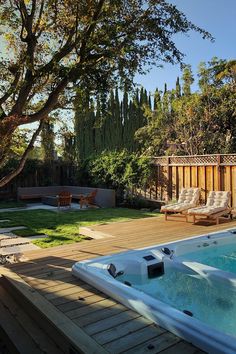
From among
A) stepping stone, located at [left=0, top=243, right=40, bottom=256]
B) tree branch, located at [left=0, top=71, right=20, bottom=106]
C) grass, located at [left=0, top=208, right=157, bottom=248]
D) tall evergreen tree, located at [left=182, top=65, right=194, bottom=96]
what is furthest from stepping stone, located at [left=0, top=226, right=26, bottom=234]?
tall evergreen tree, located at [left=182, top=65, right=194, bottom=96]

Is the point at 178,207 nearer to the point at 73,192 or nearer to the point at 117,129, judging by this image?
the point at 73,192

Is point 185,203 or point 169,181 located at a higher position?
point 169,181

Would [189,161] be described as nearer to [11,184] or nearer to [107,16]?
[107,16]

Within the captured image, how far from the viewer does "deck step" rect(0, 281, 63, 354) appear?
2908 mm

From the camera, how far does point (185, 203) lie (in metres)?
10.2

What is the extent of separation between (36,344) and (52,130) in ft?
12.8

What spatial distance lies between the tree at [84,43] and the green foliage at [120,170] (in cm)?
893

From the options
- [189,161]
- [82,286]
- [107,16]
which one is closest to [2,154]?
[82,286]

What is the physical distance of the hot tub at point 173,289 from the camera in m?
2.86

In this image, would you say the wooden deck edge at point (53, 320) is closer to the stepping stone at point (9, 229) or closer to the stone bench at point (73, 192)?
the stepping stone at point (9, 229)

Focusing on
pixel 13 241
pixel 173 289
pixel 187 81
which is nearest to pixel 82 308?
pixel 173 289

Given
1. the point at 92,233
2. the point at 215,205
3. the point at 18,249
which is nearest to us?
the point at 18,249

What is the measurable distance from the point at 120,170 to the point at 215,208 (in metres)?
6.21

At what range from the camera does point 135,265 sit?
16.3ft
